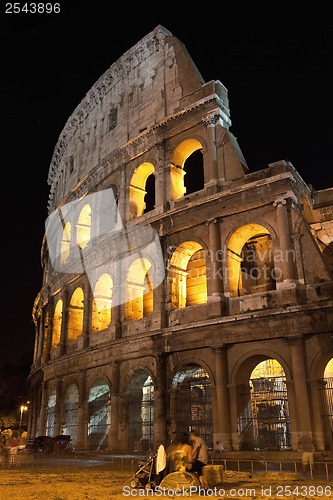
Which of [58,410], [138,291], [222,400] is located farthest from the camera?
[58,410]

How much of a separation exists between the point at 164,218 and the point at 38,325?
14907 millimetres

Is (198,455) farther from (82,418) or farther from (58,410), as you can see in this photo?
(58,410)

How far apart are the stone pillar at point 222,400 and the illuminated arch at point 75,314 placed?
32.3ft

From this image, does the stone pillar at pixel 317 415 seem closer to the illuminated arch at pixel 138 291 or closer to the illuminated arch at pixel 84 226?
the illuminated arch at pixel 138 291

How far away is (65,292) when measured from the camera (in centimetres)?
2383

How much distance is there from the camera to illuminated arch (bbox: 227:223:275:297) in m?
16.7

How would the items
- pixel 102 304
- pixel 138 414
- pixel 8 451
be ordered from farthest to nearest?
pixel 102 304 < pixel 138 414 < pixel 8 451

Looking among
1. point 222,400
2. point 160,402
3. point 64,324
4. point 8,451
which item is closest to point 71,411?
point 64,324

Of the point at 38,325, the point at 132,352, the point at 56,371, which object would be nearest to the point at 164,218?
the point at 132,352

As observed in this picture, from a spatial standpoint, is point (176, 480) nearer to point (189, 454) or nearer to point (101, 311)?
point (189, 454)

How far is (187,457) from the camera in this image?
26.7 feet

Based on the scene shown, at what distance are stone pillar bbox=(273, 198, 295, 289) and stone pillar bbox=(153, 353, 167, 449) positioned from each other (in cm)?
499

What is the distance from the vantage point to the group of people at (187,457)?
8102mm

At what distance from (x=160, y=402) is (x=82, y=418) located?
4927mm
